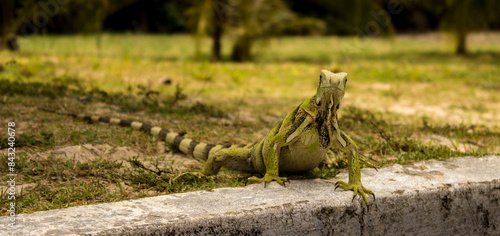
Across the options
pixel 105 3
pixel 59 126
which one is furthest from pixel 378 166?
pixel 105 3

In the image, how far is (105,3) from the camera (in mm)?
8375

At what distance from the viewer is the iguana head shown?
2299 mm

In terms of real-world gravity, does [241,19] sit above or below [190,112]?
above

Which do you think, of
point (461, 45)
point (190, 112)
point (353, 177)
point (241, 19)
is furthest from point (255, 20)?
point (353, 177)

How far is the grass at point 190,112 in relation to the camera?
2.82m

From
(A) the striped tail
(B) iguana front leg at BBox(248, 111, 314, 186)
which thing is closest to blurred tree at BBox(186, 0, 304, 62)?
(A) the striped tail

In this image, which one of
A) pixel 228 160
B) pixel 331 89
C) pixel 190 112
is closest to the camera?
pixel 331 89

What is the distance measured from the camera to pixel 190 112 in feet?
14.6

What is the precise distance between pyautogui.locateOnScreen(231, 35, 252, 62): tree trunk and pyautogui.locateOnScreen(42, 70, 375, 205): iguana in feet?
19.7

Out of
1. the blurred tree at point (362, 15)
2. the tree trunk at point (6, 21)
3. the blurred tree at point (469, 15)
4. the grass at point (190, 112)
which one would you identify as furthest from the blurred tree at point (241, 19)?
the blurred tree at point (469, 15)

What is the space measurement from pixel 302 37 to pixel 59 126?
13007 millimetres

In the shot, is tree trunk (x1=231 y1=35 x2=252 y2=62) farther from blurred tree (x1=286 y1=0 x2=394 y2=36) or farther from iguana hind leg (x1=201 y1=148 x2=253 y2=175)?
iguana hind leg (x1=201 y1=148 x2=253 y2=175)

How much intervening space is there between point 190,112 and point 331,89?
2.32 metres

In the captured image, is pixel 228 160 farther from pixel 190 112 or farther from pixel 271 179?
pixel 190 112
